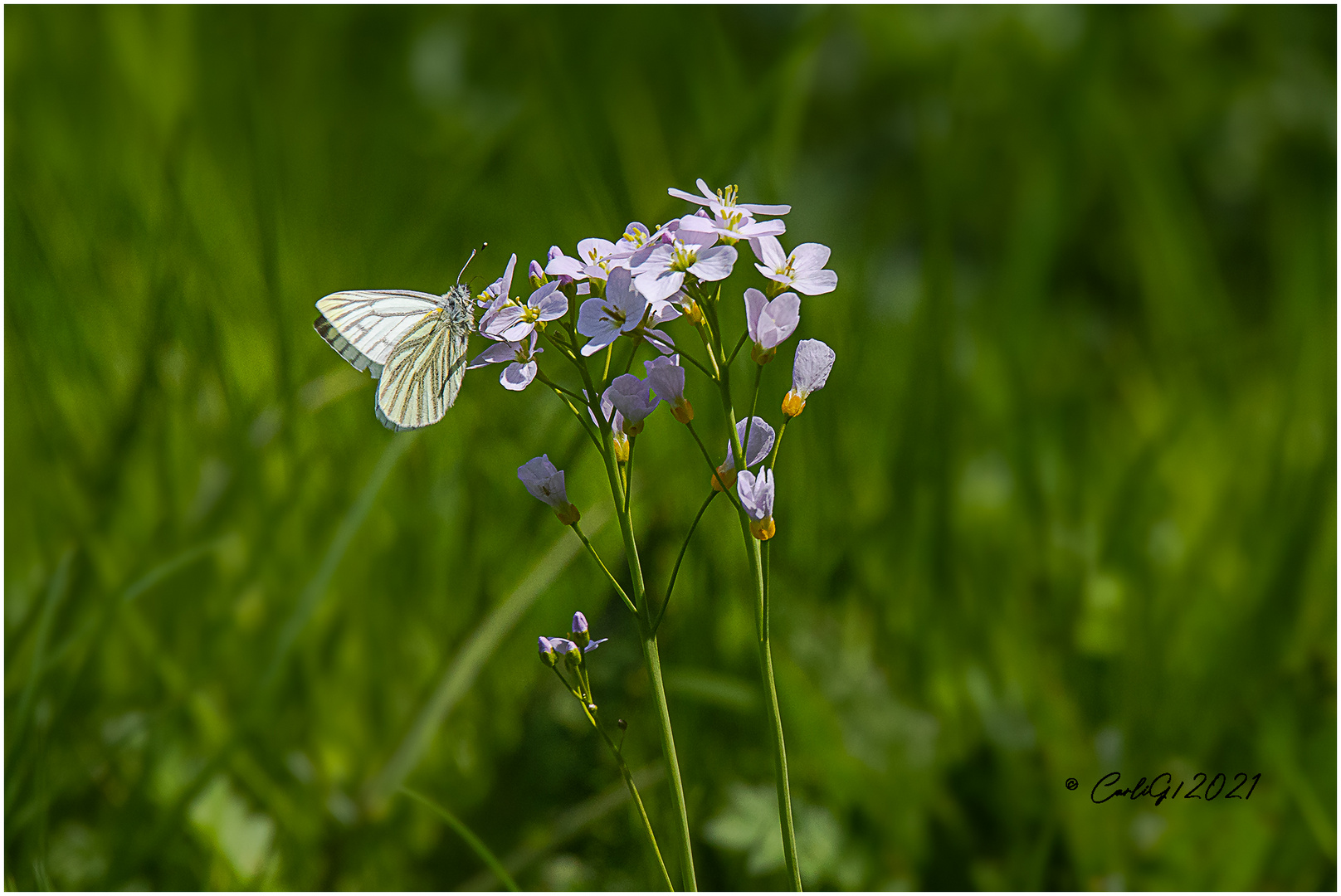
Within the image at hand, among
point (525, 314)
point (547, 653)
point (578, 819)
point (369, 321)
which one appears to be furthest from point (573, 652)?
point (578, 819)

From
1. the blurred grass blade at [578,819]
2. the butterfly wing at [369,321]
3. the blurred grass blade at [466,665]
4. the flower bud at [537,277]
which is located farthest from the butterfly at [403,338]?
the blurred grass blade at [578,819]

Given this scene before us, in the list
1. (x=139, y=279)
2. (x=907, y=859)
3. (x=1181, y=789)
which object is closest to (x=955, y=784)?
(x=907, y=859)

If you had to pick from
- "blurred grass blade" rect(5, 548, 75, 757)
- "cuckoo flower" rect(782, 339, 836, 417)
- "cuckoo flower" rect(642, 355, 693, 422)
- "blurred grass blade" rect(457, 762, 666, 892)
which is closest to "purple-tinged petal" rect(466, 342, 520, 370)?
"cuckoo flower" rect(642, 355, 693, 422)

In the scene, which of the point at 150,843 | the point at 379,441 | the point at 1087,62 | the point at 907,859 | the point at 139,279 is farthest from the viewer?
the point at 139,279

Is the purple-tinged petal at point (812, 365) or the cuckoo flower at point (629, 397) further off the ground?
the cuckoo flower at point (629, 397)

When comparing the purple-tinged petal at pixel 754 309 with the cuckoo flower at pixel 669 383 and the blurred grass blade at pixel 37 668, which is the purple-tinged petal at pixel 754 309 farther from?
the blurred grass blade at pixel 37 668

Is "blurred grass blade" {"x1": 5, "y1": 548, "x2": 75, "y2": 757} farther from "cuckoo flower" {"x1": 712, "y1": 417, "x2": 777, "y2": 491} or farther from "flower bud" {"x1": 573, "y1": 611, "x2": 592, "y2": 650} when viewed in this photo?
"cuckoo flower" {"x1": 712, "y1": 417, "x2": 777, "y2": 491}

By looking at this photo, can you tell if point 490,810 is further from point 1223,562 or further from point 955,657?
point 1223,562
